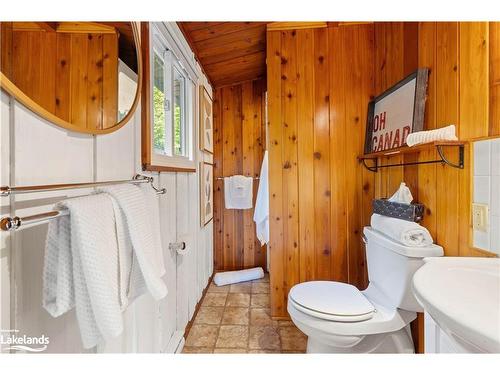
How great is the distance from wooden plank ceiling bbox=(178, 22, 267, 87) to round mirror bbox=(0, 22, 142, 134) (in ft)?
2.77

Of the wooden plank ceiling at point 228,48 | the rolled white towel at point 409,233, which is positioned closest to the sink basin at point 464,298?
the rolled white towel at point 409,233

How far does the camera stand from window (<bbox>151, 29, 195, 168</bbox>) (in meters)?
1.23

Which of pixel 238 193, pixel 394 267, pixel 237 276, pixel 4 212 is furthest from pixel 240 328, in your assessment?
pixel 4 212

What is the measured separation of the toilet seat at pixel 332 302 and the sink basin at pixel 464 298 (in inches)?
16.6

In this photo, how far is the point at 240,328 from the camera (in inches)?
65.7

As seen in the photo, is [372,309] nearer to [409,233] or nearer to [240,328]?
[409,233]

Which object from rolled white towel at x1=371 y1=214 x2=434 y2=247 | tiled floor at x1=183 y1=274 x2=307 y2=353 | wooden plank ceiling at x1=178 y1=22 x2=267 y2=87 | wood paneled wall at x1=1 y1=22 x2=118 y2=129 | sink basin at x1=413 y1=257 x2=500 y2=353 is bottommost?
tiled floor at x1=183 y1=274 x2=307 y2=353

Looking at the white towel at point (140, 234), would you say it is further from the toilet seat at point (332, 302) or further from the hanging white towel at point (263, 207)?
the hanging white towel at point (263, 207)

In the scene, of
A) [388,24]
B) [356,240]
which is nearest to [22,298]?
[356,240]

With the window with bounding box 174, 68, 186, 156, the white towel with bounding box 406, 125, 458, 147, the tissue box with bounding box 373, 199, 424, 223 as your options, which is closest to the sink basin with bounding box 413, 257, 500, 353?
the tissue box with bounding box 373, 199, 424, 223

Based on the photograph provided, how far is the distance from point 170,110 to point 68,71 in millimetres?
811

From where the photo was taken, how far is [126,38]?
0.85 m

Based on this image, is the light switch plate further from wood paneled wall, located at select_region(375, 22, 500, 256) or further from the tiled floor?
the tiled floor

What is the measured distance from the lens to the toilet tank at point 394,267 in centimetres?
108
